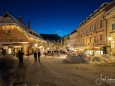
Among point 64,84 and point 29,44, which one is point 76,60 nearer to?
point 64,84

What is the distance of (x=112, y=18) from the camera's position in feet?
100.0

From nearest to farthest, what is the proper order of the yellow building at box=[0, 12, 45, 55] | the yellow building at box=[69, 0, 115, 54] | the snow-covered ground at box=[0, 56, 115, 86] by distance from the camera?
the snow-covered ground at box=[0, 56, 115, 86] < the yellow building at box=[69, 0, 115, 54] < the yellow building at box=[0, 12, 45, 55]

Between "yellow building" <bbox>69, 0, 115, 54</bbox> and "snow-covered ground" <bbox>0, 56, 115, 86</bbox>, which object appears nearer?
"snow-covered ground" <bbox>0, 56, 115, 86</bbox>

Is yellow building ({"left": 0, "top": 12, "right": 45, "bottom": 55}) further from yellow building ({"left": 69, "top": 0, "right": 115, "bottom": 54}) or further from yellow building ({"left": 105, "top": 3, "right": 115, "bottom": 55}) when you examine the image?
yellow building ({"left": 105, "top": 3, "right": 115, "bottom": 55})

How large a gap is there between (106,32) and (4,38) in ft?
98.6

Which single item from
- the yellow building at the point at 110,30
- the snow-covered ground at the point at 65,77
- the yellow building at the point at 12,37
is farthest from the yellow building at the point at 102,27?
the yellow building at the point at 12,37

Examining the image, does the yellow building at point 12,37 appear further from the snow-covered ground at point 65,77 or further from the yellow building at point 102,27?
the snow-covered ground at point 65,77

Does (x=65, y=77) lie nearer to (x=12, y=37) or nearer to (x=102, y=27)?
(x=102, y=27)

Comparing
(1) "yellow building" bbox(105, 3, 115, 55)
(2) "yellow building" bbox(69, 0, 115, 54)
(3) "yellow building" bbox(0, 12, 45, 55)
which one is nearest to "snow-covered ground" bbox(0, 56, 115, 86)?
(1) "yellow building" bbox(105, 3, 115, 55)

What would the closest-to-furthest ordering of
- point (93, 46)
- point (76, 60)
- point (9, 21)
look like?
point (76, 60), point (93, 46), point (9, 21)

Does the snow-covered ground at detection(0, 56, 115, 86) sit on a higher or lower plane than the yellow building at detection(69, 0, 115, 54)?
lower

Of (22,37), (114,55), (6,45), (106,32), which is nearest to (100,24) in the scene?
(106,32)

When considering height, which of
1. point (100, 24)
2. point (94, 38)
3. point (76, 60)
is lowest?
point (76, 60)

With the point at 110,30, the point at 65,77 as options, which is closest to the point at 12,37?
the point at 110,30
